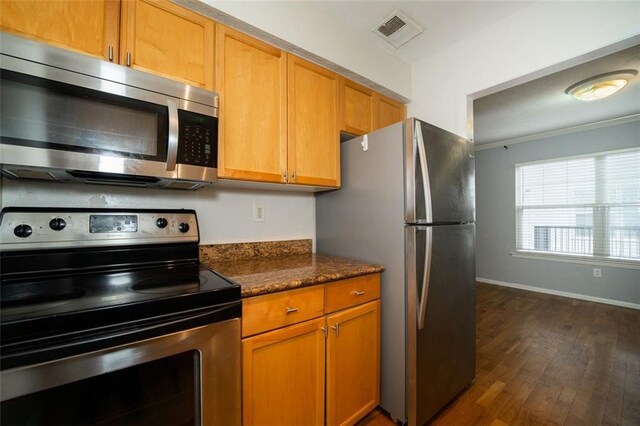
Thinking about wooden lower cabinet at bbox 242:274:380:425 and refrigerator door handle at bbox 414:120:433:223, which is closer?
wooden lower cabinet at bbox 242:274:380:425

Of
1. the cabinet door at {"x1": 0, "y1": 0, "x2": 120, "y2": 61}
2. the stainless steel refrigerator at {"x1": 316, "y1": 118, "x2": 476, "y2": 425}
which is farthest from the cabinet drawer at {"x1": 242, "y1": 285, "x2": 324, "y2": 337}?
the cabinet door at {"x1": 0, "y1": 0, "x2": 120, "y2": 61}

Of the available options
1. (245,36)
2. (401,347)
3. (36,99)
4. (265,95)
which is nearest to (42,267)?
(36,99)

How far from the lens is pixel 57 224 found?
104 centimetres

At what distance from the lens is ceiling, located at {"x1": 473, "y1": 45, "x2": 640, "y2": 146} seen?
7.09 ft

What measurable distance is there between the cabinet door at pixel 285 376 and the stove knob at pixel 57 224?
2.98 ft

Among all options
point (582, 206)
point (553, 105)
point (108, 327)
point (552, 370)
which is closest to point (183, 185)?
point (108, 327)

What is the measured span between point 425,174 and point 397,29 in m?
1.15

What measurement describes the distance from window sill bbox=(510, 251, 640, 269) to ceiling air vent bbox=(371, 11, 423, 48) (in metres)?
3.97

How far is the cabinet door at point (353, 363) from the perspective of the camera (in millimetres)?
1244

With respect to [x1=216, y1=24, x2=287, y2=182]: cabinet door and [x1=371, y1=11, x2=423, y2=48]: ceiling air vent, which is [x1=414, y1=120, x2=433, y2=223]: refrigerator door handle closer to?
[x1=216, y1=24, x2=287, y2=182]: cabinet door

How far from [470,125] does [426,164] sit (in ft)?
2.75

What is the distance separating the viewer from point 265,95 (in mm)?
1385

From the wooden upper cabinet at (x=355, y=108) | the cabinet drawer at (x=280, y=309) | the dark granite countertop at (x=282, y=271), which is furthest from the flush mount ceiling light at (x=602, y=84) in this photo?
the cabinet drawer at (x=280, y=309)

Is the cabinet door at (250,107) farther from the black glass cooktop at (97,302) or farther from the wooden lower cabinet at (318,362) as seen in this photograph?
the wooden lower cabinet at (318,362)
